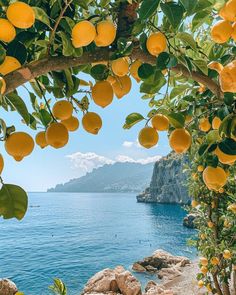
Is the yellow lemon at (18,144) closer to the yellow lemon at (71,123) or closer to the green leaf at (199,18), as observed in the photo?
the yellow lemon at (71,123)

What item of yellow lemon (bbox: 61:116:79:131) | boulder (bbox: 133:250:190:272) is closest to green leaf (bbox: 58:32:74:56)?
yellow lemon (bbox: 61:116:79:131)

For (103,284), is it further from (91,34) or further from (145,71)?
(91,34)

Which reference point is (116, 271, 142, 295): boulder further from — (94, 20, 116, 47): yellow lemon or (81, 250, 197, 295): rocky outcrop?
(94, 20, 116, 47): yellow lemon

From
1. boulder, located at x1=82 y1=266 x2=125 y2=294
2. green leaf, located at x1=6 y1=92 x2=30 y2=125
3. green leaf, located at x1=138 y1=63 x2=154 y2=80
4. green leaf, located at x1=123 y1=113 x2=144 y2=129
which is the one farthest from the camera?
boulder, located at x1=82 y1=266 x2=125 y2=294

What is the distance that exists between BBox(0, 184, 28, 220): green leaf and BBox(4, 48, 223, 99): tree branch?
29cm

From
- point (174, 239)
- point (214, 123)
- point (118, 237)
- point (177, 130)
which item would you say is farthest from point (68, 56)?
point (118, 237)

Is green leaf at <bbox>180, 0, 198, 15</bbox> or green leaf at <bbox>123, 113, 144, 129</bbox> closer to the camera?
green leaf at <bbox>180, 0, 198, 15</bbox>

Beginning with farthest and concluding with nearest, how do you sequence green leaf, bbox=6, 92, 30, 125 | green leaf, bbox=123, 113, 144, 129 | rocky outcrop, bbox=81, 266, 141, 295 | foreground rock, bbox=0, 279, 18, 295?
foreground rock, bbox=0, 279, 18, 295, rocky outcrop, bbox=81, 266, 141, 295, green leaf, bbox=123, 113, 144, 129, green leaf, bbox=6, 92, 30, 125

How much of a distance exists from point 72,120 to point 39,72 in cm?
38

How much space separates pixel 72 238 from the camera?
1823 inches

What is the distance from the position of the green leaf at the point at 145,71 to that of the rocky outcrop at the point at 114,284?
17713mm

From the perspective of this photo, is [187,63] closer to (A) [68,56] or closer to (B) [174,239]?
(A) [68,56]

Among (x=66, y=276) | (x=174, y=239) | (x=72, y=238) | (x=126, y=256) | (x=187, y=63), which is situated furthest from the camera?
(x=72, y=238)

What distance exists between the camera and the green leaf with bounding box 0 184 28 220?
0.89m
